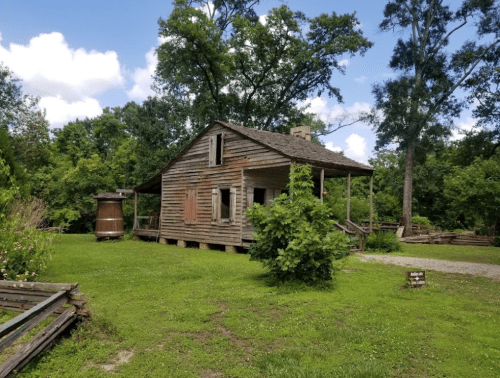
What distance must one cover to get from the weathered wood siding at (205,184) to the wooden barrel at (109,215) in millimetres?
2287

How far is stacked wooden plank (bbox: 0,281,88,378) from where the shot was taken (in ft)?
14.0

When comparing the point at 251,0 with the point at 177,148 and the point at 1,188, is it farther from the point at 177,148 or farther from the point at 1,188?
the point at 1,188

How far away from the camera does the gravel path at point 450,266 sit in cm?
1062

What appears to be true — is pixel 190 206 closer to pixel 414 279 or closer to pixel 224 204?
pixel 224 204

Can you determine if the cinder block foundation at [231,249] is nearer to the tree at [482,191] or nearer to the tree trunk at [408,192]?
the tree trunk at [408,192]

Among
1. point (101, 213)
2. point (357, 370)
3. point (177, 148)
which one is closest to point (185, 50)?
point (177, 148)

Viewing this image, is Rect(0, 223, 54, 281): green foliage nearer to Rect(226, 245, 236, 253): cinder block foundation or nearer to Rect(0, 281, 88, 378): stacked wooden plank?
Rect(0, 281, 88, 378): stacked wooden plank

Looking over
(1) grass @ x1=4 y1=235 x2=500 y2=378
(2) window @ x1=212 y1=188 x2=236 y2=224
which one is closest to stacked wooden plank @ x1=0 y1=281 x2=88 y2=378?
(1) grass @ x1=4 y1=235 x2=500 y2=378

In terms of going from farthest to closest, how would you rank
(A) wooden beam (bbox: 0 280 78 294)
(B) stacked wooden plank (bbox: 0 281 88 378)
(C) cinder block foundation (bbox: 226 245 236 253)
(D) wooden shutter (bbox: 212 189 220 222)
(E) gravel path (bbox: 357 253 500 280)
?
1. (D) wooden shutter (bbox: 212 189 220 222)
2. (C) cinder block foundation (bbox: 226 245 236 253)
3. (E) gravel path (bbox: 357 253 500 280)
4. (A) wooden beam (bbox: 0 280 78 294)
5. (B) stacked wooden plank (bbox: 0 281 88 378)

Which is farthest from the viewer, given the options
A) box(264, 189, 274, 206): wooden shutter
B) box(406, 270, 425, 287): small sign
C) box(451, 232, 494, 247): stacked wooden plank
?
box(451, 232, 494, 247): stacked wooden plank

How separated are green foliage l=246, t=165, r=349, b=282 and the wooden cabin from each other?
5769 millimetres

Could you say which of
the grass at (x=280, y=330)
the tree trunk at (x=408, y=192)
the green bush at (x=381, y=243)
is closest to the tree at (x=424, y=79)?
the tree trunk at (x=408, y=192)

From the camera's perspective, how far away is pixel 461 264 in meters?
12.4

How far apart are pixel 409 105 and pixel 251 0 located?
54.3 feet
